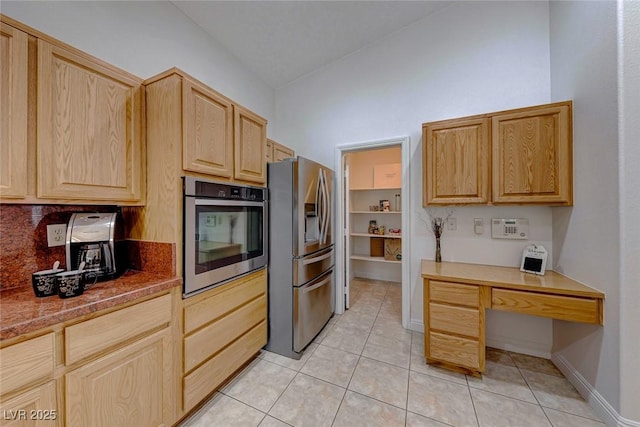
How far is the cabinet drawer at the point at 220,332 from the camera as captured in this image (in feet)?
4.74

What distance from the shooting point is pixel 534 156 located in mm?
1872

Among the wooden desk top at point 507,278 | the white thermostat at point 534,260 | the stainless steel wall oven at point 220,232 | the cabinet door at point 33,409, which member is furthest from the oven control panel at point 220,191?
the white thermostat at point 534,260

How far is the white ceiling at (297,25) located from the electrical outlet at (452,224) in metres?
2.18

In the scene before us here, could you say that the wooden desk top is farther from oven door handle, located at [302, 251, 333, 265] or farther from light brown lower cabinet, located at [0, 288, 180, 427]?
light brown lower cabinet, located at [0, 288, 180, 427]

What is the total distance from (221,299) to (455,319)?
5.85 feet

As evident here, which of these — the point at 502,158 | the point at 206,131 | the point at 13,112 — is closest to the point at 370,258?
the point at 502,158

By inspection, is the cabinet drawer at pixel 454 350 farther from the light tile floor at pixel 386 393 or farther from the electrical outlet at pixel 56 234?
the electrical outlet at pixel 56 234

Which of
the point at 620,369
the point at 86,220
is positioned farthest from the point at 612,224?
the point at 86,220

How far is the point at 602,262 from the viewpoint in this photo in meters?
1.48

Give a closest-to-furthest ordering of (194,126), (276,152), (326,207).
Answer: (194,126) < (326,207) < (276,152)

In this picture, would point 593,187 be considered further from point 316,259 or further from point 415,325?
point 316,259

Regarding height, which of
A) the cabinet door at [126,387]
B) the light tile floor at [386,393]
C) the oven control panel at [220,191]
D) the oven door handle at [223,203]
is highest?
the oven control panel at [220,191]

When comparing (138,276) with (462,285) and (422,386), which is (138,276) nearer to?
(422,386)

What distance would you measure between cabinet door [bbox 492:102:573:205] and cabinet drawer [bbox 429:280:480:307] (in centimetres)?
80
